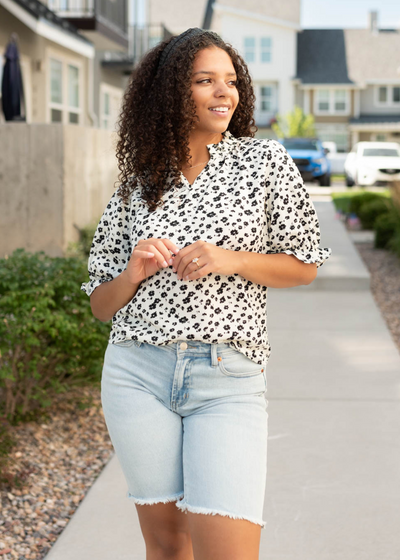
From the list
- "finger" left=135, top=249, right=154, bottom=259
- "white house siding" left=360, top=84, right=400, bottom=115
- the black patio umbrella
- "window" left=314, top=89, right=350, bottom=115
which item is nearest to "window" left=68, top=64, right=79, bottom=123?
the black patio umbrella

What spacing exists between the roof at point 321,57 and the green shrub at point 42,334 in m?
41.6

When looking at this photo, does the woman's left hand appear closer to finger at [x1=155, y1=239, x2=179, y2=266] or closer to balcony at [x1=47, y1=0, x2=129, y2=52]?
finger at [x1=155, y1=239, x2=179, y2=266]

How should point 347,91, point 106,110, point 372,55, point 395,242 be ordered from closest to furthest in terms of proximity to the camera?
point 395,242
point 106,110
point 347,91
point 372,55

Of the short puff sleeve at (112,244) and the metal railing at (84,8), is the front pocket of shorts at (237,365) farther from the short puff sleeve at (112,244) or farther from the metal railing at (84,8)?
the metal railing at (84,8)

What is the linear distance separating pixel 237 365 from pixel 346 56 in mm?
47631

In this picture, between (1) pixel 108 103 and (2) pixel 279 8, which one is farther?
(2) pixel 279 8

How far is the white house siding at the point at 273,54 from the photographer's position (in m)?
42.8

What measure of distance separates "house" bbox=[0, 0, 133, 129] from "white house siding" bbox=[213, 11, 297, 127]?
24.1 m

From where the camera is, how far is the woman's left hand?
6.25 ft

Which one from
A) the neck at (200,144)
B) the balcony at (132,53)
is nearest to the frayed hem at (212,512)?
the neck at (200,144)

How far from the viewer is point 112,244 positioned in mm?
2238

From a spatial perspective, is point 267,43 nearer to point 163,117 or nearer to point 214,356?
point 163,117

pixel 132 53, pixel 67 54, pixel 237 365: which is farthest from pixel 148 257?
pixel 132 53

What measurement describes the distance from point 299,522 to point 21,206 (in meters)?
6.34
